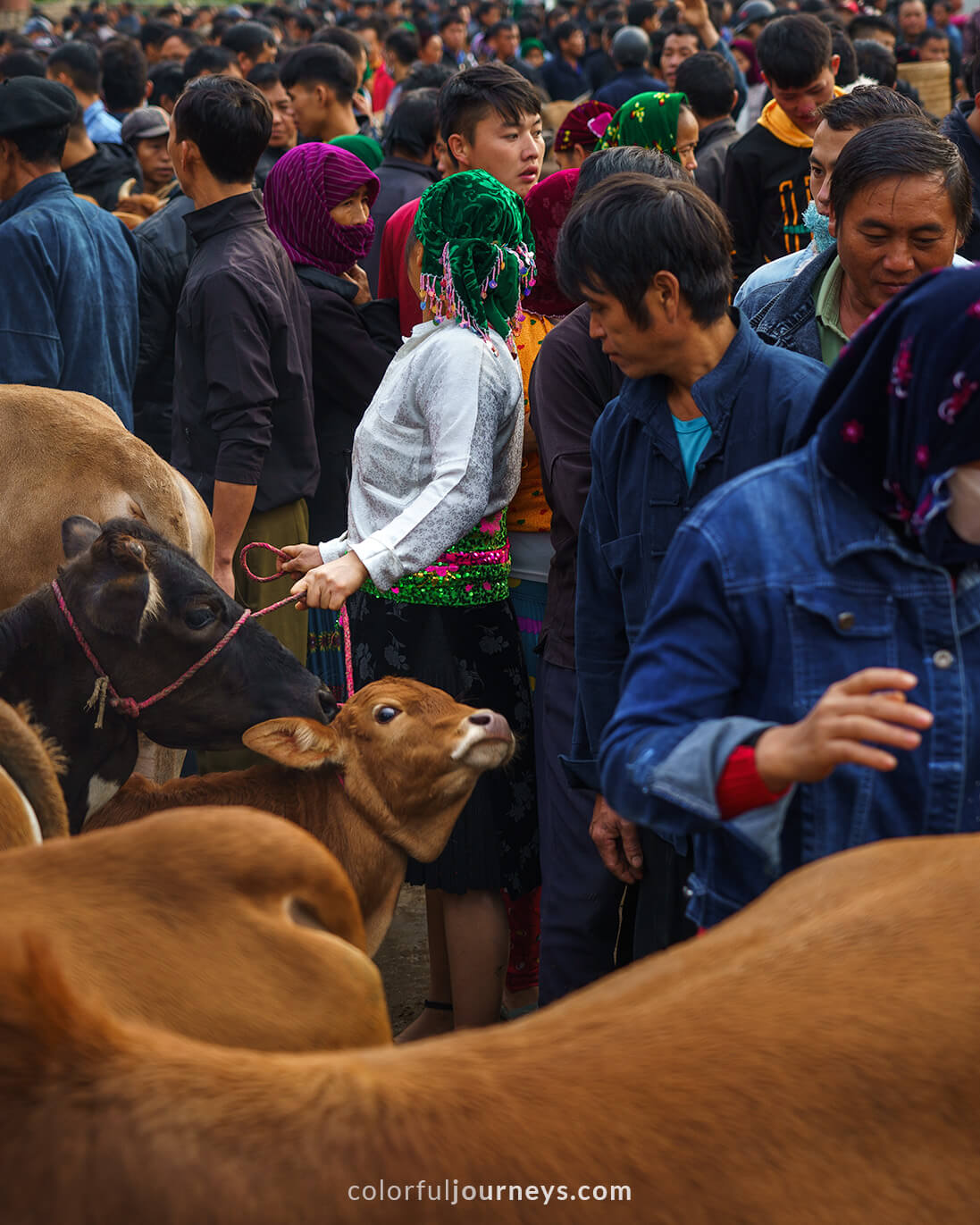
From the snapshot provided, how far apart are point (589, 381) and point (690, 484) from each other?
0.67 m

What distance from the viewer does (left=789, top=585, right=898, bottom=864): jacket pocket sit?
1713 millimetres

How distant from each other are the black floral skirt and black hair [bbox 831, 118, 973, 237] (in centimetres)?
123

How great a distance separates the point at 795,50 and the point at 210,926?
485 cm

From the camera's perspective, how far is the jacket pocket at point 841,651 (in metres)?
1.71

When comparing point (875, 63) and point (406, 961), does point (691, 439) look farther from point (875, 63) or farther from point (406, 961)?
point (875, 63)

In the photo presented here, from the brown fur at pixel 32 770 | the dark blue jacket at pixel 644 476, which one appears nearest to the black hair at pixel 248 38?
the dark blue jacket at pixel 644 476

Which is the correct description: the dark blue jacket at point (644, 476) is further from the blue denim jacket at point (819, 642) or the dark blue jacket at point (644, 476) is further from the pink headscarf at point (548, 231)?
the pink headscarf at point (548, 231)

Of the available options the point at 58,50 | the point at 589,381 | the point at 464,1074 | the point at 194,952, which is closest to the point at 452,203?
the point at 589,381

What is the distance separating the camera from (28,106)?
14.3 feet

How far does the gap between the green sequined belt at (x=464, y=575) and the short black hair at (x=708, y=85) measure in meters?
4.72

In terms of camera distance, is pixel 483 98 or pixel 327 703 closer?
pixel 327 703

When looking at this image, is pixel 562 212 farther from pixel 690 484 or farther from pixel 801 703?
pixel 801 703

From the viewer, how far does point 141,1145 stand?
3.19 feet

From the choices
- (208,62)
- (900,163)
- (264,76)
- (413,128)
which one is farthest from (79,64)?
(900,163)
